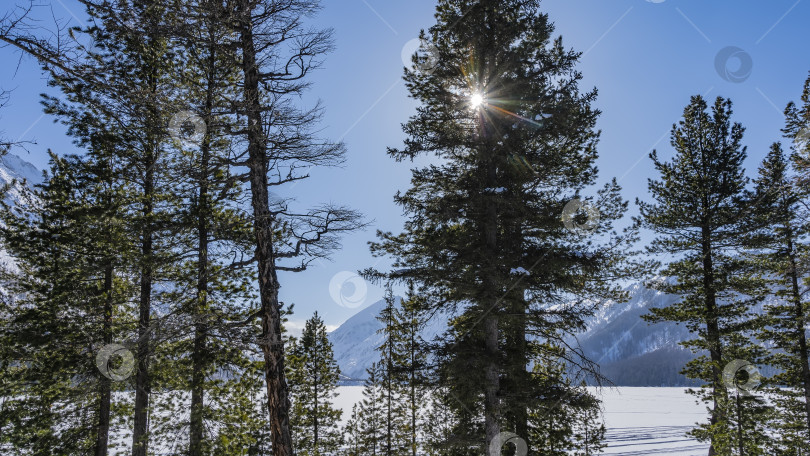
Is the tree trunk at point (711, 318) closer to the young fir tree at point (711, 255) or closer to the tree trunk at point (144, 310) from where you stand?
the young fir tree at point (711, 255)

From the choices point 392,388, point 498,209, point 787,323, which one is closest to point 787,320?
point 787,323

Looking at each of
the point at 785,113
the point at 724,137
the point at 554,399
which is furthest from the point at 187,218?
the point at 785,113

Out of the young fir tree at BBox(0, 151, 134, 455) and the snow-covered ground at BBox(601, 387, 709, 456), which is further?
the snow-covered ground at BBox(601, 387, 709, 456)

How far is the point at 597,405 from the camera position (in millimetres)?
9367

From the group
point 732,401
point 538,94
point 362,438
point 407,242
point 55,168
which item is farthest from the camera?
point 362,438

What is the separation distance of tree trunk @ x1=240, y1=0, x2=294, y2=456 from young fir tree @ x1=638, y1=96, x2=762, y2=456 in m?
13.8

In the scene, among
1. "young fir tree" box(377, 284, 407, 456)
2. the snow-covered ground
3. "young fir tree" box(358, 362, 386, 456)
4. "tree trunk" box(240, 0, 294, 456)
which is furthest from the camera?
the snow-covered ground

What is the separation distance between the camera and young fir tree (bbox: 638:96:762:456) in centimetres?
1496

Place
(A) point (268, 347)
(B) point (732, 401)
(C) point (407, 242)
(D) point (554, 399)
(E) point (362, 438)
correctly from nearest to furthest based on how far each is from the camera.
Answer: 1. (A) point (268, 347)
2. (D) point (554, 399)
3. (C) point (407, 242)
4. (B) point (732, 401)
5. (E) point (362, 438)

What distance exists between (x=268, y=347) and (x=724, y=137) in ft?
57.0

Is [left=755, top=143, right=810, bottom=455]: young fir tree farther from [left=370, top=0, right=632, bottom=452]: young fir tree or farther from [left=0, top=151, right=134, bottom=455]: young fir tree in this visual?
[left=0, top=151, right=134, bottom=455]: young fir tree

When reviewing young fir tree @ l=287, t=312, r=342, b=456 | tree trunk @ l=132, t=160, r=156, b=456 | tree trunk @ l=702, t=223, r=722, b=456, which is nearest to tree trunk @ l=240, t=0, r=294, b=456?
tree trunk @ l=132, t=160, r=156, b=456

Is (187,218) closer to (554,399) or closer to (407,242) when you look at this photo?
(407,242)

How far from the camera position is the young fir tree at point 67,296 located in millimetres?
10633
